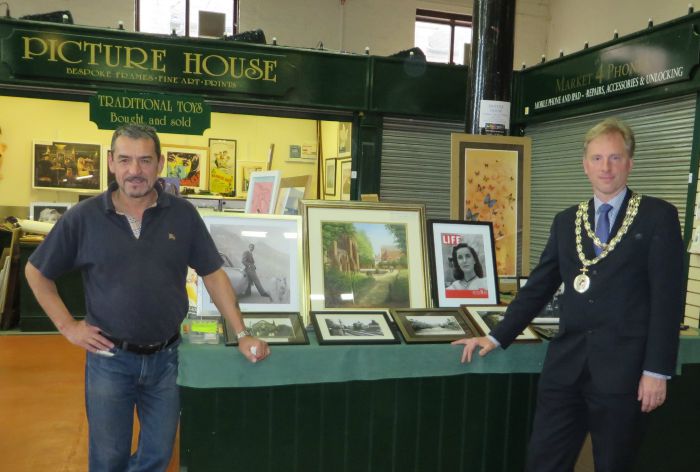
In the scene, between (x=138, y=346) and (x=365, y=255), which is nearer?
(x=138, y=346)

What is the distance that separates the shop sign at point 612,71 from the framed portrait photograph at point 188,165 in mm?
4751

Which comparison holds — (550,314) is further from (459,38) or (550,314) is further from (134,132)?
(459,38)

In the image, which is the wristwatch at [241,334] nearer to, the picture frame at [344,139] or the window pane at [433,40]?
the picture frame at [344,139]

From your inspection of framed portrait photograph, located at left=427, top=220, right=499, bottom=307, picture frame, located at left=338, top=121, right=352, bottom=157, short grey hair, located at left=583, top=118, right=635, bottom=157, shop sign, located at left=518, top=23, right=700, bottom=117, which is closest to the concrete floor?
framed portrait photograph, located at left=427, top=220, right=499, bottom=307

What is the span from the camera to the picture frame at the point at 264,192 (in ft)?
10.9

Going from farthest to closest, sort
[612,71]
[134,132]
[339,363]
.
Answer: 1. [612,71]
2. [339,363]
3. [134,132]

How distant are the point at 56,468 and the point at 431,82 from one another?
17.0ft

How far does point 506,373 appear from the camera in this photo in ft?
9.57

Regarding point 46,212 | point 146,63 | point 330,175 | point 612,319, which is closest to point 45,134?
point 46,212

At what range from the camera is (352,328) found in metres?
2.64

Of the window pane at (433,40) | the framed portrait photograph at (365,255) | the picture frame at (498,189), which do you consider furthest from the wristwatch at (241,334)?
the window pane at (433,40)

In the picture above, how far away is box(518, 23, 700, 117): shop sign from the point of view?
476 cm

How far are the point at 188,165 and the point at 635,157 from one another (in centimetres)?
622

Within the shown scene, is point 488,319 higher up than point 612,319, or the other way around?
point 612,319
